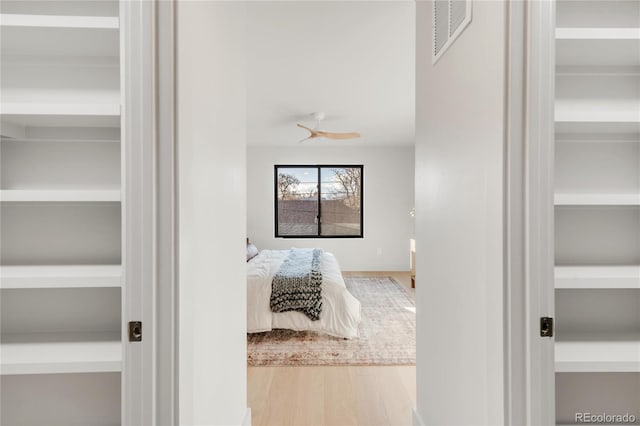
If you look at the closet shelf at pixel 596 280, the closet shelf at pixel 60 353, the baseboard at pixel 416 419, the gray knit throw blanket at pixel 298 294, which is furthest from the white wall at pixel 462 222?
the gray knit throw blanket at pixel 298 294

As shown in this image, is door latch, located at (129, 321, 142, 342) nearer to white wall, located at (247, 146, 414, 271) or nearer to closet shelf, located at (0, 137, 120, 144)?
closet shelf, located at (0, 137, 120, 144)

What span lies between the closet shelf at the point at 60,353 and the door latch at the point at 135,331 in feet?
0.38

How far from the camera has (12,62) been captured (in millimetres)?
1191

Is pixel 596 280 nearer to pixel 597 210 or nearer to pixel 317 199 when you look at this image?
pixel 597 210

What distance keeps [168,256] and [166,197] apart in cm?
17

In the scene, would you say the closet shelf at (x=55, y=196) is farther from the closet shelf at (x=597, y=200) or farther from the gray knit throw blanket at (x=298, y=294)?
the gray knit throw blanket at (x=298, y=294)

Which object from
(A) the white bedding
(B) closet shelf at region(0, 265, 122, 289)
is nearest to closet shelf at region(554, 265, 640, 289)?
(B) closet shelf at region(0, 265, 122, 289)

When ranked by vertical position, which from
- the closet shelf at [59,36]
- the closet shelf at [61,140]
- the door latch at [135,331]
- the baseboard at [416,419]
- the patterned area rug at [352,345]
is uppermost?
the closet shelf at [59,36]

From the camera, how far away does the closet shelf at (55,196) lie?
3.37ft

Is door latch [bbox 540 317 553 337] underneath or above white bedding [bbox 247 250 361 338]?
above

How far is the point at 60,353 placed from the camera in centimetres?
105

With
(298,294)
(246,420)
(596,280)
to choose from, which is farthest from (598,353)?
(298,294)

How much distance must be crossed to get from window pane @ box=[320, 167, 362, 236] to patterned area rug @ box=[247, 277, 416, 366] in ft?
9.08

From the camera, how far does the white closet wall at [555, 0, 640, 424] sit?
3.89ft
